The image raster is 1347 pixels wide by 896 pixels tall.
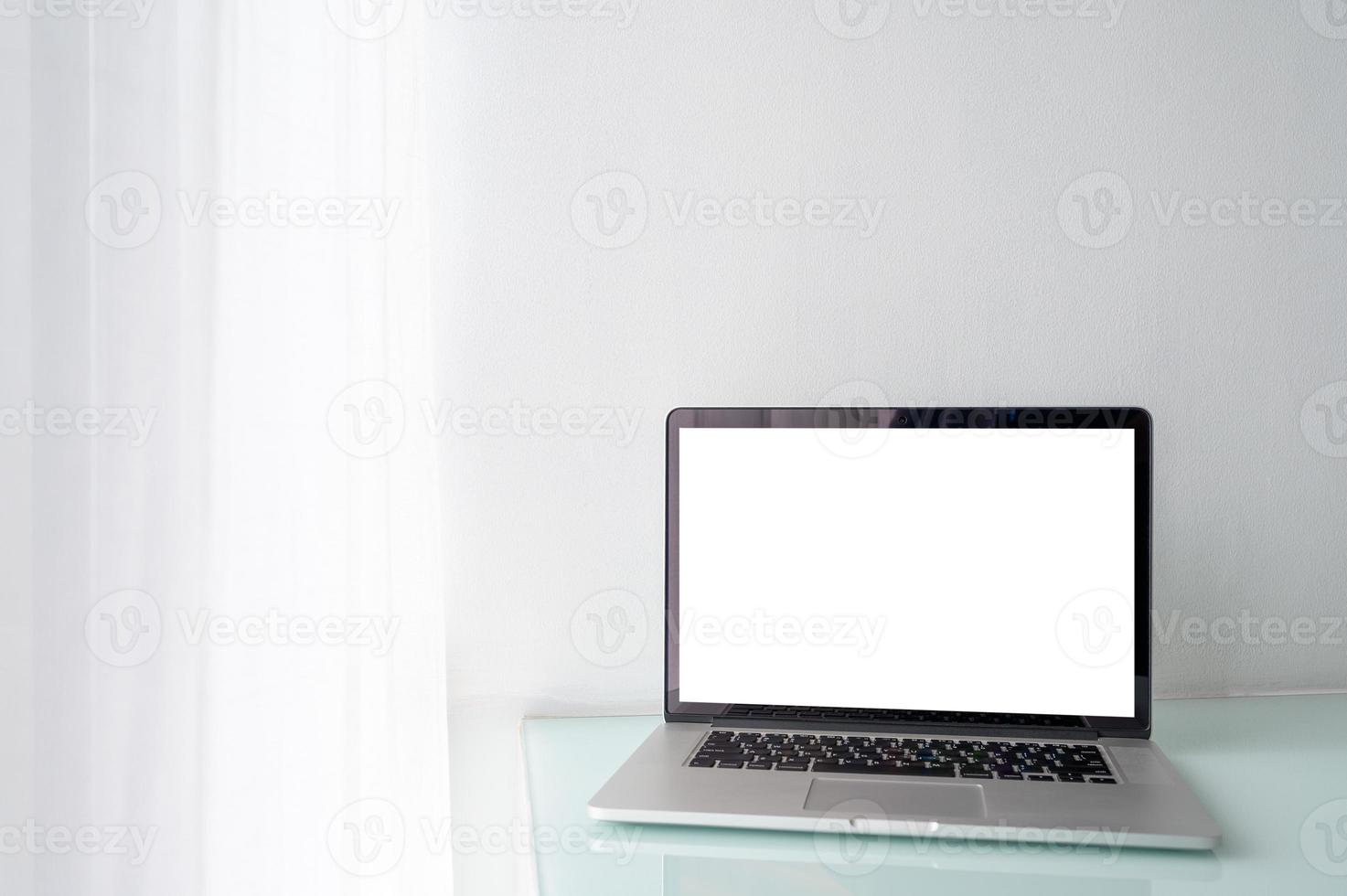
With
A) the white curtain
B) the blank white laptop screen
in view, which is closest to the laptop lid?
the blank white laptop screen

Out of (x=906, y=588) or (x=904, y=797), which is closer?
(x=904, y=797)

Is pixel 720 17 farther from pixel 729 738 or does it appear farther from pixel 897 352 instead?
pixel 729 738

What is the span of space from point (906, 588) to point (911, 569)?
0.06ft

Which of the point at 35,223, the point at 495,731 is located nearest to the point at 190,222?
the point at 35,223

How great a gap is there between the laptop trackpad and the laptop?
0.14 feet

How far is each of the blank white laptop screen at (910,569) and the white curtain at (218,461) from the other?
0.88 ft

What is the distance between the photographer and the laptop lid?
854mm


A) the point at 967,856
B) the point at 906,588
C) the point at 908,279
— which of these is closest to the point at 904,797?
the point at 967,856

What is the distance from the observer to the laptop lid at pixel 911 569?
85 centimetres

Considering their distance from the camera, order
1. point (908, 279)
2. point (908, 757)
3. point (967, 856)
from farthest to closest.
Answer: point (908, 279)
point (908, 757)
point (967, 856)

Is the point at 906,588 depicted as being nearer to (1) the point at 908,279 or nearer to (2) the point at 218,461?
(1) the point at 908,279

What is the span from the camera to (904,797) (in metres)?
0.72

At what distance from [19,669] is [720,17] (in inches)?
32.8

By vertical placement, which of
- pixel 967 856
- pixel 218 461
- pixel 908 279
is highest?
pixel 908 279
